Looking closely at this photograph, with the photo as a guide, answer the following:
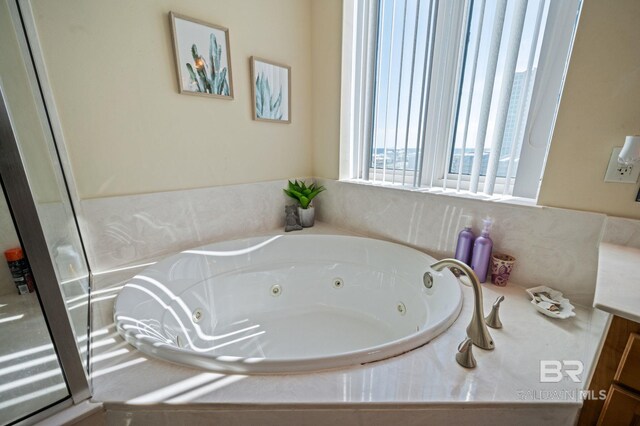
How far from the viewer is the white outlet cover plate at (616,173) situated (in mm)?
844

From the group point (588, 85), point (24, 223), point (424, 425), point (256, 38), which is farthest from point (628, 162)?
point (256, 38)

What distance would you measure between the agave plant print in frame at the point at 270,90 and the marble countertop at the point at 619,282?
1693mm

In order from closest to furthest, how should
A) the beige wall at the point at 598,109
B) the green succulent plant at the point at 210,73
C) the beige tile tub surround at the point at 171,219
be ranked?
the beige wall at the point at 598,109
the beige tile tub surround at the point at 171,219
the green succulent plant at the point at 210,73

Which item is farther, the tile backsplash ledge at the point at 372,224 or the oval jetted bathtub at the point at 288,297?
the oval jetted bathtub at the point at 288,297

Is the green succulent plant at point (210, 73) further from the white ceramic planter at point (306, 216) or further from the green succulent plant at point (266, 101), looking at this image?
the white ceramic planter at point (306, 216)

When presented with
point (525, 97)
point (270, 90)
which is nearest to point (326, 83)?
point (270, 90)

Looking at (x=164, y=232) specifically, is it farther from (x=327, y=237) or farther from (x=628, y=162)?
(x=628, y=162)

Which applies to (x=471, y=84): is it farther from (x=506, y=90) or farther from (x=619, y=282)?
(x=619, y=282)

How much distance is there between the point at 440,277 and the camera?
3.84 feet

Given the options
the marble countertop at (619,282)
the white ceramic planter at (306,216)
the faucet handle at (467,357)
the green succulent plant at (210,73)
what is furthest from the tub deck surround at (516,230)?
the green succulent plant at (210,73)

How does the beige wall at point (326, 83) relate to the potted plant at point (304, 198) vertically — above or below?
above

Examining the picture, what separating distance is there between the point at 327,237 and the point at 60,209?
1.25 m

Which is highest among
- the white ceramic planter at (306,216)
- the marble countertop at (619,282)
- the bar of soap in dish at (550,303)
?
the marble countertop at (619,282)

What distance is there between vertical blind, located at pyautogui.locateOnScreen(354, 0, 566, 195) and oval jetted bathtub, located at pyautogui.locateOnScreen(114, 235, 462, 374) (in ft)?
1.73
